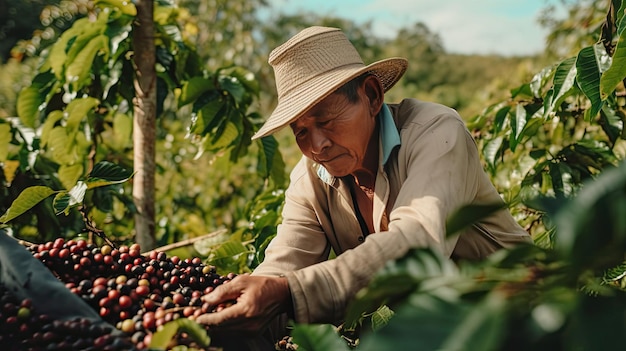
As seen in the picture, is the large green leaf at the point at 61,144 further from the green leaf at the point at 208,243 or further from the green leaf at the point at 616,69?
the green leaf at the point at 616,69

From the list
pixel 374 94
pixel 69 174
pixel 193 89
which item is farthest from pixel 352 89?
pixel 69 174

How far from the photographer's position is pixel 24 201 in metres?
1.81

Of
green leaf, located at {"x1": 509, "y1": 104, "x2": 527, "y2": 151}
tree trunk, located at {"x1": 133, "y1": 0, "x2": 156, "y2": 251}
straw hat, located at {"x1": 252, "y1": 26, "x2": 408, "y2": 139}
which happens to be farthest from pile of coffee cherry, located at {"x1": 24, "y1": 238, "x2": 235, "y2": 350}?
green leaf, located at {"x1": 509, "y1": 104, "x2": 527, "y2": 151}

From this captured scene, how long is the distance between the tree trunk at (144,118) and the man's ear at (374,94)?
45.9 inches

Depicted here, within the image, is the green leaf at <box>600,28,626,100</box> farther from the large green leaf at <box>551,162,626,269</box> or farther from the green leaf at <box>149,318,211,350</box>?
the green leaf at <box>149,318,211,350</box>

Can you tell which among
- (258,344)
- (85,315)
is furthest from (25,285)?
(258,344)

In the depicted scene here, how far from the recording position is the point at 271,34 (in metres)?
18.2

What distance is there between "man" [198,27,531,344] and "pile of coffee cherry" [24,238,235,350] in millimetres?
124

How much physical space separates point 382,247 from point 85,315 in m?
0.55

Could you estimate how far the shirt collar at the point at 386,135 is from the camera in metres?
1.77

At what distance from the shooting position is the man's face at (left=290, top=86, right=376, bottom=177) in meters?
1.72

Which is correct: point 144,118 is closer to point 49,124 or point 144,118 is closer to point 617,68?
point 49,124

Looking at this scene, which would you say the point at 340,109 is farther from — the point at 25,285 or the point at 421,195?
the point at 25,285

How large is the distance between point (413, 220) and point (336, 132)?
441 millimetres
